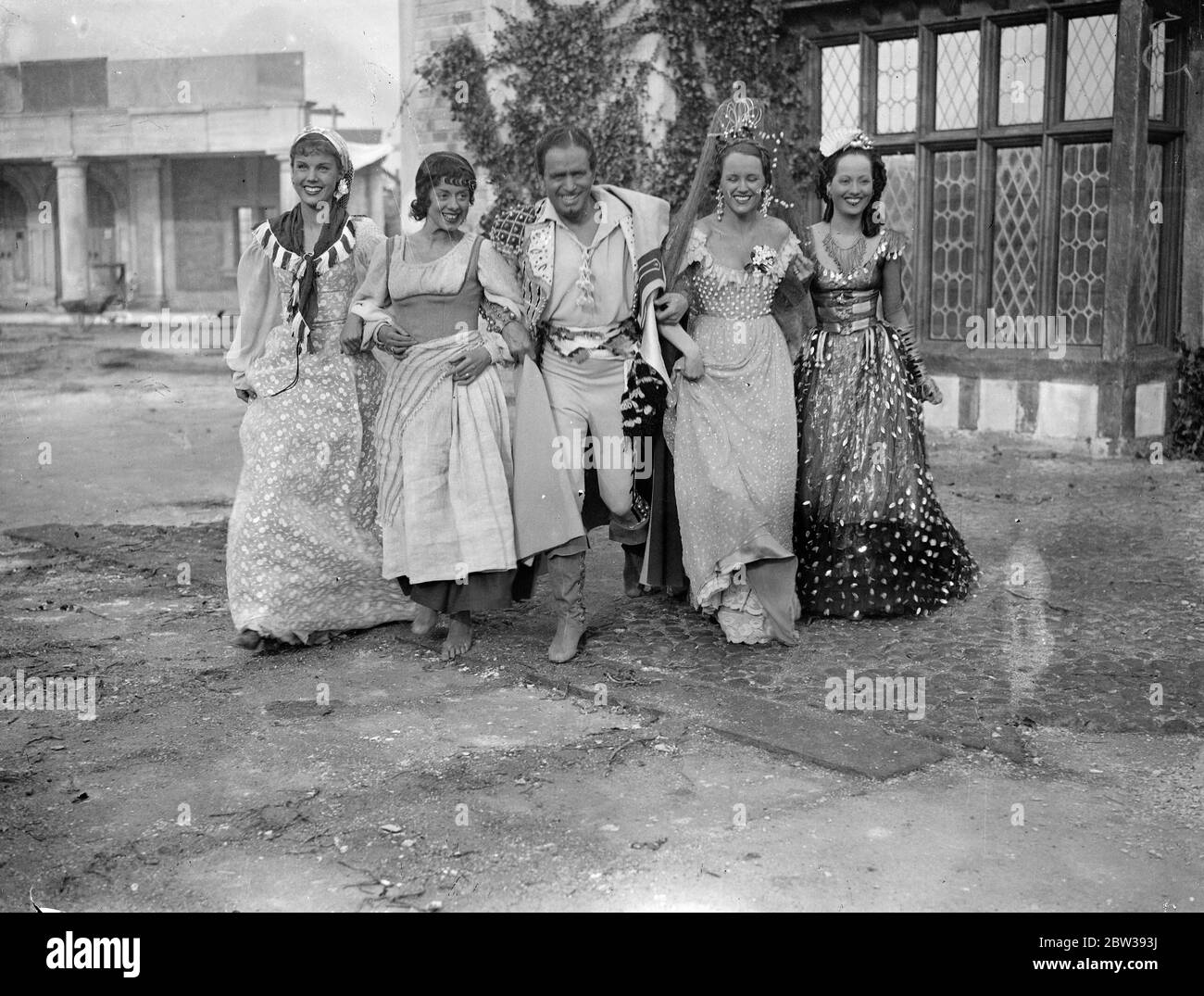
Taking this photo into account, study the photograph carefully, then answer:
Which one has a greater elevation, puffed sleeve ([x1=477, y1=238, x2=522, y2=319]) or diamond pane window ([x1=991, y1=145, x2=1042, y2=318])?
diamond pane window ([x1=991, y1=145, x2=1042, y2=318])

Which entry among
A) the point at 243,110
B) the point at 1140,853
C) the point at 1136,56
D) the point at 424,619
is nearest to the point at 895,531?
the point at 424,619

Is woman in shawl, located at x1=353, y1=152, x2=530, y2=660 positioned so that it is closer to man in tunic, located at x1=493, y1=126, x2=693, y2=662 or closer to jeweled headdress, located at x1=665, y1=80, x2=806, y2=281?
man in tunic, located at x1=493, y1=126, x2=693, y2=662

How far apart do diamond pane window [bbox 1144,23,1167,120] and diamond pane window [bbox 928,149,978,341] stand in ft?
4.24

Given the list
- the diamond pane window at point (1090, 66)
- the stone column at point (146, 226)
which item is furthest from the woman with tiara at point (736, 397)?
the stone column at point (146, 226)

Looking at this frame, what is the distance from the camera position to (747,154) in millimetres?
5379

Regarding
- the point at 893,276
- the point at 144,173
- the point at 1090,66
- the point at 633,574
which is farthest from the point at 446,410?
the point at 144,173

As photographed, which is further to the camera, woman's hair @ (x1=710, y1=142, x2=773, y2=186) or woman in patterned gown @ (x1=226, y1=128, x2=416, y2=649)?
woman in patterned gown @ (x1=226, y1=128, x2=416, y2=649)

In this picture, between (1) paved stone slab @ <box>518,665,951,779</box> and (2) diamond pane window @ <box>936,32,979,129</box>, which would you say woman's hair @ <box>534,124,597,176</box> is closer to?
(1) paved stone slab @ <box>518,665,951,779</box>

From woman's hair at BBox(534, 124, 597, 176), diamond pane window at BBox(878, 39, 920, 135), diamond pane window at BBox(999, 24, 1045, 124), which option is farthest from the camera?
diamond pane window at BBox(878, 39, 920, 135)

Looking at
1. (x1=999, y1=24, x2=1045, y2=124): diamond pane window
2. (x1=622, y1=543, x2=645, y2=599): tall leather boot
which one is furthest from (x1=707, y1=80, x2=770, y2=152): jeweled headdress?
(x1=999, y1=24, x2=1045, y2=124): diamond pane window

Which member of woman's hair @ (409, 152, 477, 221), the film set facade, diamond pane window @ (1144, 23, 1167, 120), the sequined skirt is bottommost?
the sequined skirt

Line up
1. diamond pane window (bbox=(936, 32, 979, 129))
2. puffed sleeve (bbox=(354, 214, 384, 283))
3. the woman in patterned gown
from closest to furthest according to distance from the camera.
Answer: the woman in patterned gown → puffed sleeve (bbox=(354, 214, 384, 283)) → diamond pane window (bbox=(936, 32, 979, 129))

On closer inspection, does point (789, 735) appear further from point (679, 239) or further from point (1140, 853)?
point (679, 239)

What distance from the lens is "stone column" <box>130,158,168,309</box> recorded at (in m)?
34.8
